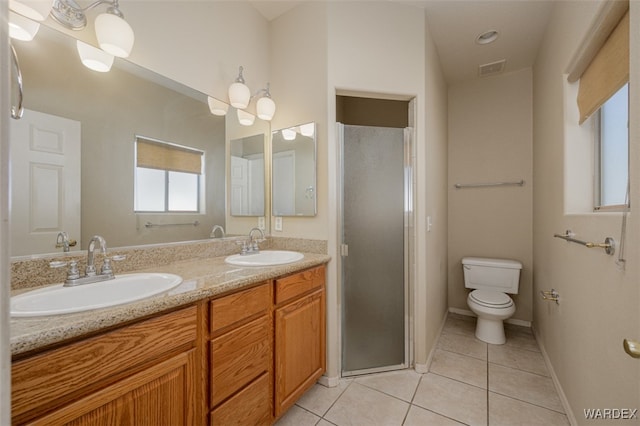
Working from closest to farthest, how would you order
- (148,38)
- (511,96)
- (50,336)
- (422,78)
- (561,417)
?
(50,336), (148,38), (561,417), (422,78), (511,96)

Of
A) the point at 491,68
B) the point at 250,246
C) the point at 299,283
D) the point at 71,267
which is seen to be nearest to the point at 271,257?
the point at 250,246

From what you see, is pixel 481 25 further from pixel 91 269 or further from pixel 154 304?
pixel 91 269

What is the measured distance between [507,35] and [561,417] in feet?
9.19

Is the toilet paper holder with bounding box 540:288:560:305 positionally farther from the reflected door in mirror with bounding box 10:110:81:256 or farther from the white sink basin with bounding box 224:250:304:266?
the reflected door in mirror with bounding box 10:110:81:256

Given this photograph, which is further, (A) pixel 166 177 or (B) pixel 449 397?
A: (B) pixel 449 397

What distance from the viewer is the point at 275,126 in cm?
213

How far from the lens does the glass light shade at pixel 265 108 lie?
1.98 meters

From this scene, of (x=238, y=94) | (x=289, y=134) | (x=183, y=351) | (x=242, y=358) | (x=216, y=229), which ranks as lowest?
(x=242, y=358)

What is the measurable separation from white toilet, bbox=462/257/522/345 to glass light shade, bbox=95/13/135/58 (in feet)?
10.1

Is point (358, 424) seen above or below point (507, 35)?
below

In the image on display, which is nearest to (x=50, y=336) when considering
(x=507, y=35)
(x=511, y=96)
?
(x=507, y=35)

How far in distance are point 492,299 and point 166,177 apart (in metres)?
2.78

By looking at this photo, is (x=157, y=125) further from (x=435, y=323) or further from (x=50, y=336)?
(x=435, y=323)

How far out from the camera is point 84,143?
1.16 m
